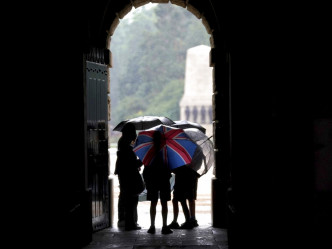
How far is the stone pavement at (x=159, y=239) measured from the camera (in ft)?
22.5

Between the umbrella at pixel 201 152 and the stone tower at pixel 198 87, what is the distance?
29.9 m

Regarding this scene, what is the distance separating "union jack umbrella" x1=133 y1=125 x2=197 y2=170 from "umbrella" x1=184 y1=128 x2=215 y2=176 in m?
0.18

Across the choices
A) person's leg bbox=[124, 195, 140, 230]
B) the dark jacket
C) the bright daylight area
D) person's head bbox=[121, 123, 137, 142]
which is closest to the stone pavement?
person's leg bbox=[124, 195, 140, 230]

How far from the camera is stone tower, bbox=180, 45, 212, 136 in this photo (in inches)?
1506

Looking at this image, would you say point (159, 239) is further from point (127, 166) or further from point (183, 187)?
point (127, 166)

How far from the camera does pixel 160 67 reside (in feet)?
176

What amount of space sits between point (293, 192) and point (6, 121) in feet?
10.4

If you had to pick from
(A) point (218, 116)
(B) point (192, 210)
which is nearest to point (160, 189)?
(B) point (192, 210)

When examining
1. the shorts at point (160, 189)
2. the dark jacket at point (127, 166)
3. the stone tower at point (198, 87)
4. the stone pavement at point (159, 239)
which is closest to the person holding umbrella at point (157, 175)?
the shorts at point (160, 189)

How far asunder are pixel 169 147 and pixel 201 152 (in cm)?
65

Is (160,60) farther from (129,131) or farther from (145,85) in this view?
(129,131)

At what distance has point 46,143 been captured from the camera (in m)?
6.48

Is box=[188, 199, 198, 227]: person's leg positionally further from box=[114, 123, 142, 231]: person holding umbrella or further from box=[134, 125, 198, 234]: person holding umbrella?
box=[114, 123, 142, 231]: person holding umbrella

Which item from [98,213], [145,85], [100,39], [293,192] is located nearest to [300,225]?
[293,192]
